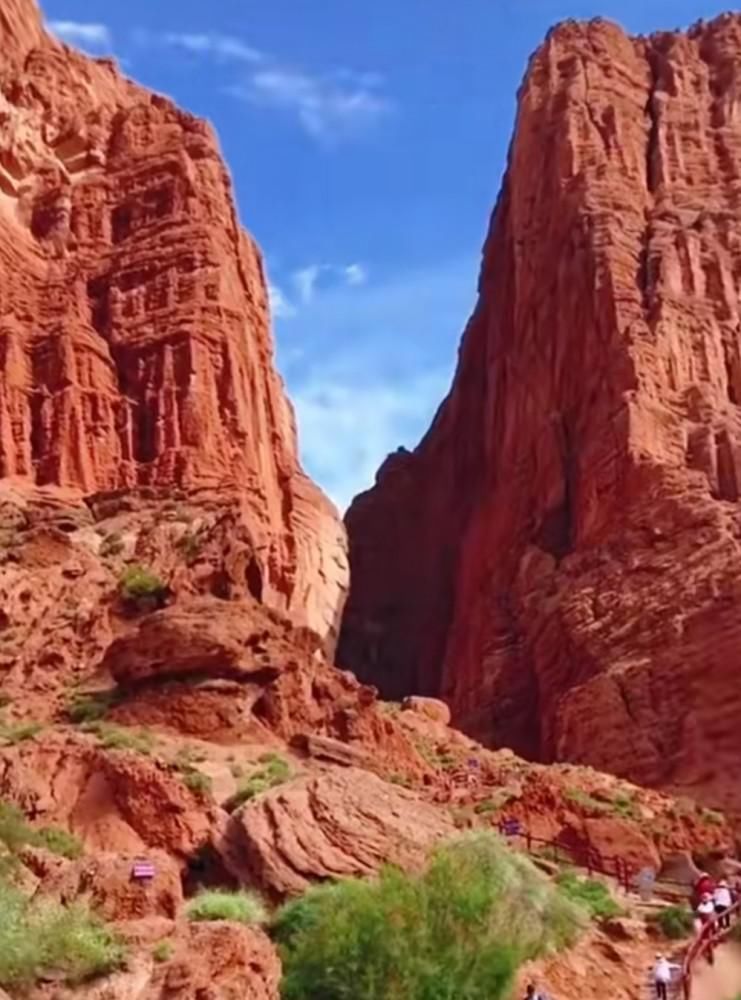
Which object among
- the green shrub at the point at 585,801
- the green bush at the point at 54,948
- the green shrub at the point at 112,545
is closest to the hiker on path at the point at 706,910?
the green shrub at the point at 585,801

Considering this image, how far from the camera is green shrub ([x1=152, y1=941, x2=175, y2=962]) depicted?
65.0ft

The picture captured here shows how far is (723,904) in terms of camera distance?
3041 centimetres

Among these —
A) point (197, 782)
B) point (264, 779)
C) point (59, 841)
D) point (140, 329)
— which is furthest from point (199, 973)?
point (140, 329)

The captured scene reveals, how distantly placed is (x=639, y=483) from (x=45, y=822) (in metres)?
33.9

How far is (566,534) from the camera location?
66688 mm

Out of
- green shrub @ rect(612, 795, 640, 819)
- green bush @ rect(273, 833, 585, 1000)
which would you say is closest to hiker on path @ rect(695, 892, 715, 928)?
green bush @ rect(273, 833, 585, 1000)

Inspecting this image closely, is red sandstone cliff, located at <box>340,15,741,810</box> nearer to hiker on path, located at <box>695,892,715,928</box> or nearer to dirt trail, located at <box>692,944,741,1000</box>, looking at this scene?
hiker on path, located at <box>695,892,715,928</box>

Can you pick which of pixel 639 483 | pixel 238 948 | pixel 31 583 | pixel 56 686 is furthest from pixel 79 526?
pixel 238 948

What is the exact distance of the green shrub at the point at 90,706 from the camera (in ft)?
125

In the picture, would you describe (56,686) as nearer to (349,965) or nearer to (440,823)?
(440,823)

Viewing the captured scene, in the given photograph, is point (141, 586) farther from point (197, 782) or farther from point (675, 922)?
point (675, 922)

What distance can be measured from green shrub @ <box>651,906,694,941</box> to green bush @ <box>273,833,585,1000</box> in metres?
4.34

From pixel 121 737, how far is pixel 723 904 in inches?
469

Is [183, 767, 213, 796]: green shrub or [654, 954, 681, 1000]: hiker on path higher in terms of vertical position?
[183, 767, 213, 796]: green shrub
